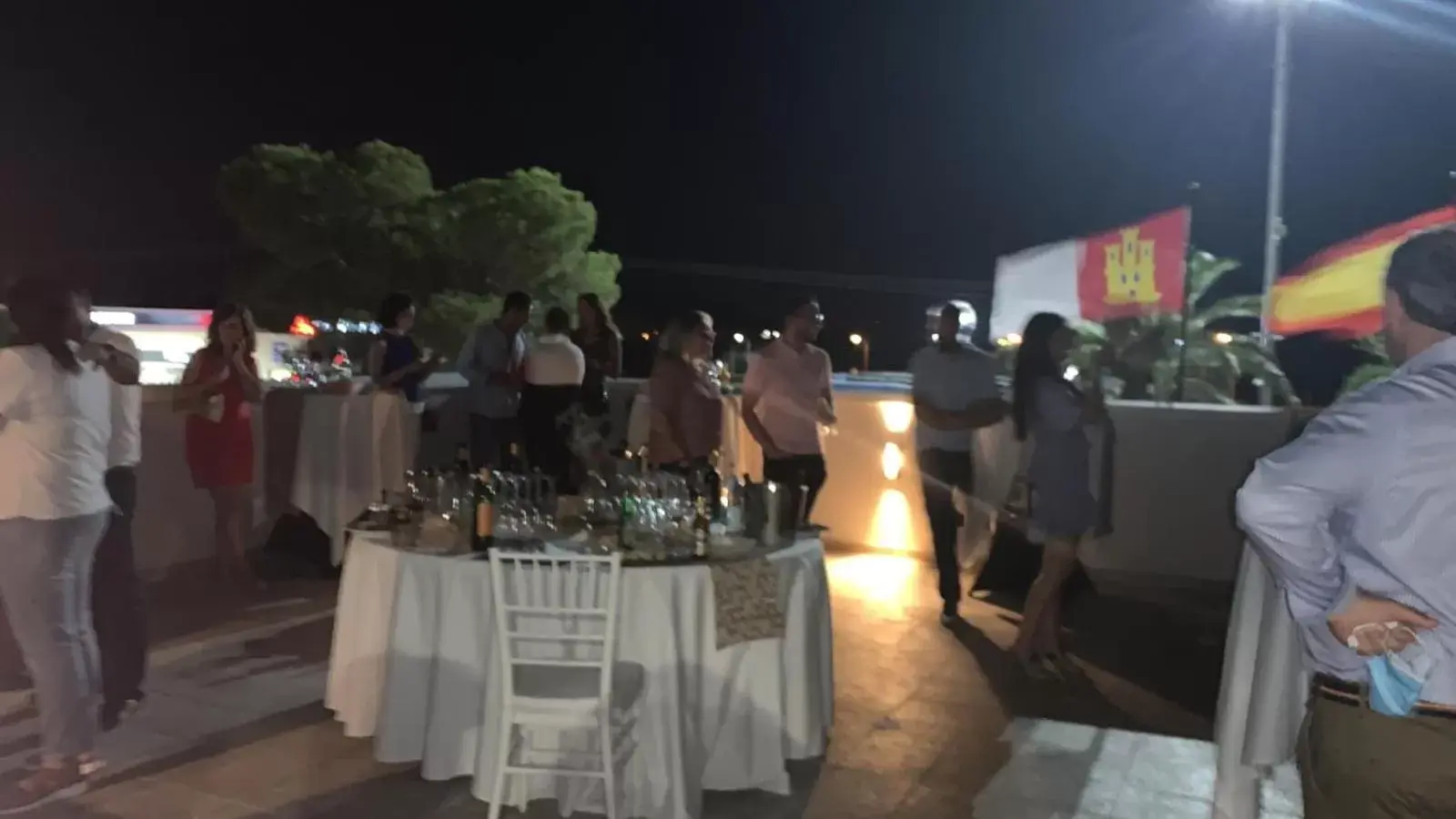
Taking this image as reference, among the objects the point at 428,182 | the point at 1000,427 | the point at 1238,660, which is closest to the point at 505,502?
the point at 1238,660

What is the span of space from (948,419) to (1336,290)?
558 centimetres

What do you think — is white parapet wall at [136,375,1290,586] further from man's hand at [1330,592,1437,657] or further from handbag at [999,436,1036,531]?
man's hand at [1330,592,1437,657]

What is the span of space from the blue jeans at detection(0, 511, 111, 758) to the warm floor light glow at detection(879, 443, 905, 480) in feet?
15.4

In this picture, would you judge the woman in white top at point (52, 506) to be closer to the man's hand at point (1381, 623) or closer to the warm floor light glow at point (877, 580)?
the man's hand at point (1381, 623)

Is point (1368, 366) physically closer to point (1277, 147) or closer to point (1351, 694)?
point (1277, 147)

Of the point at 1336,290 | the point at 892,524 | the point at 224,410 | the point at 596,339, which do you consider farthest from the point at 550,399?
the point at 1336,290

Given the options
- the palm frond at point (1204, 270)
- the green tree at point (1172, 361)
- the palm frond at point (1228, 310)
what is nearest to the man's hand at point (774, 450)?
the green tree at point (1172, 361)

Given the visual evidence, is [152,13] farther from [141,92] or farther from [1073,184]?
[1073,184]

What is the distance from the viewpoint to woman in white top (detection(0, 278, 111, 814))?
3256 mm

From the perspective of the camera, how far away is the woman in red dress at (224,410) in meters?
5.44

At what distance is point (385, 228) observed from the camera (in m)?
23.4

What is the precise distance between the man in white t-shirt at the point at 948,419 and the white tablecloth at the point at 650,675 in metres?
1.89

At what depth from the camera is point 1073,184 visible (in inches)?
711

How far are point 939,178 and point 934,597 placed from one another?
13.5 meters
